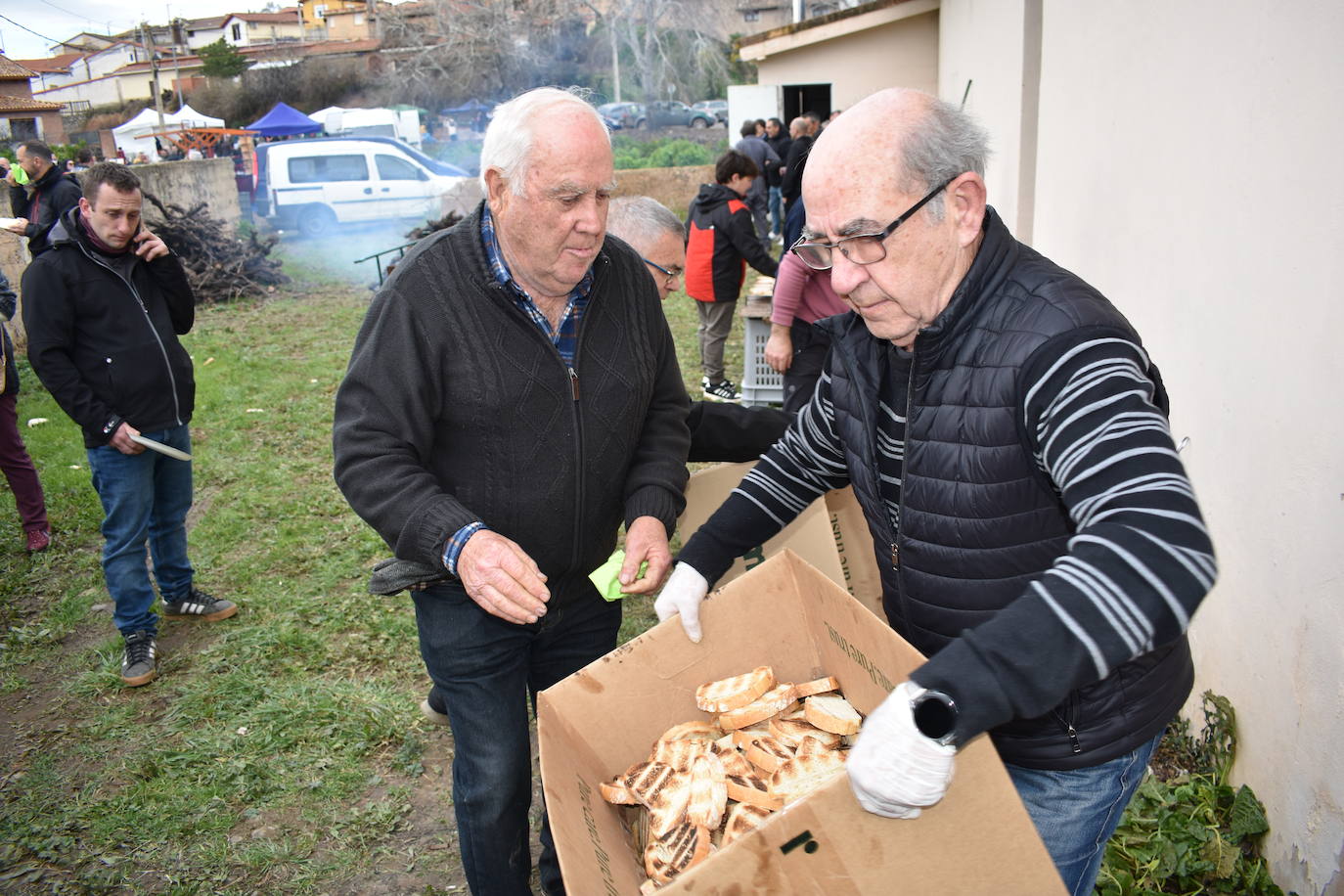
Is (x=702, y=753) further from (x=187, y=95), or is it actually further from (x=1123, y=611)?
(x=187, y=95)

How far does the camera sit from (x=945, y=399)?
1.59 m

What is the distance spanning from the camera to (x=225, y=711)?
3.91 metres

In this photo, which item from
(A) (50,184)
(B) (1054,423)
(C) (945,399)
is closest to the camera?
(B) (1054,423)

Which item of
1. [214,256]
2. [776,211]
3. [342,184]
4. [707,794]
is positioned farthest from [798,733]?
[342,184]

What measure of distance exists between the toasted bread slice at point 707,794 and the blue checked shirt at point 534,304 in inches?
27.2

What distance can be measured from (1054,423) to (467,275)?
1.37 m

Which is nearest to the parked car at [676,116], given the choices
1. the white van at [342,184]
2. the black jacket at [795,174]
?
the white van at [342,184]

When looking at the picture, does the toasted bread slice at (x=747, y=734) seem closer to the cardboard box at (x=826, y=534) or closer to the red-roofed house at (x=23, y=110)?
the cardboard box at (x=826, y=534)

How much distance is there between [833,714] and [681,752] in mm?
321

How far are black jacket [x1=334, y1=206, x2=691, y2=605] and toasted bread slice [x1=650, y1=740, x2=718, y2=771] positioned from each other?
0.61m

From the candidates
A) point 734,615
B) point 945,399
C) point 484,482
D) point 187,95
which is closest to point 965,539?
point 945,399

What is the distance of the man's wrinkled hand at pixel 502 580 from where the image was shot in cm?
199

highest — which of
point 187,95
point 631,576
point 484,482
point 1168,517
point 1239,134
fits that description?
point 187,95

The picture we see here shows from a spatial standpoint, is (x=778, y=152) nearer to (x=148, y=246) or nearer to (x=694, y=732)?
(x=148, y=246)
